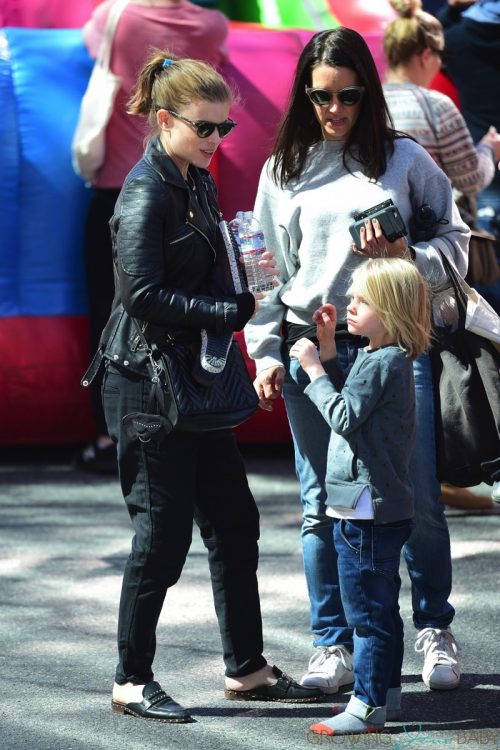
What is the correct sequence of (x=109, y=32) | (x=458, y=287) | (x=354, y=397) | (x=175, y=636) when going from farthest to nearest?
(x=109, y=32), (x=175, y=636), (x=458, y=287), (x=354, y=397)

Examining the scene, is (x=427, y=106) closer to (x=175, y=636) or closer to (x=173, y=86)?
(x=173, y=86)

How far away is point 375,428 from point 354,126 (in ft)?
2.94

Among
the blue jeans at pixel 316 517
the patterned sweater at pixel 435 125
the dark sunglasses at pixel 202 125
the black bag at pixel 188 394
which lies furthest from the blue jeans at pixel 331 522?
the patterned sweater at pixel 435 125

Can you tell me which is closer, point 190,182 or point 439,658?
point 190,182

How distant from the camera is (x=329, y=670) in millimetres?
3906

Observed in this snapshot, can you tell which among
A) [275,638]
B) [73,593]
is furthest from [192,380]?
[73,593]

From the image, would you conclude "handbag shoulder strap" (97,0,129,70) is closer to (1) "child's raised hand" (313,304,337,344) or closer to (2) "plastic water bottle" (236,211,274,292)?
(2) "plastic water bottle" (236,211,274,292)

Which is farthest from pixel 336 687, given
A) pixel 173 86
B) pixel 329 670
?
pixel 173 86

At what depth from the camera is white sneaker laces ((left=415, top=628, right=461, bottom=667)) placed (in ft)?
13.0

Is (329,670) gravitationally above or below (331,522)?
below

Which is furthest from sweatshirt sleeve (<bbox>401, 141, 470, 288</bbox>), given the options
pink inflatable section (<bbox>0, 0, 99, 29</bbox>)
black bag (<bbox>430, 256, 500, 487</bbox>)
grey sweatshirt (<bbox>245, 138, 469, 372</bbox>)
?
pink inflatable section (<bbox>0, 0, 99, 29</bbox>)

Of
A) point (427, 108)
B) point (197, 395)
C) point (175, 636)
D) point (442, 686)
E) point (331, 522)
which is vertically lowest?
point (175, 636)

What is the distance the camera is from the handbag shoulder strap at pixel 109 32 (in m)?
6.32

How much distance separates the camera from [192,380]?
3.58 metres
